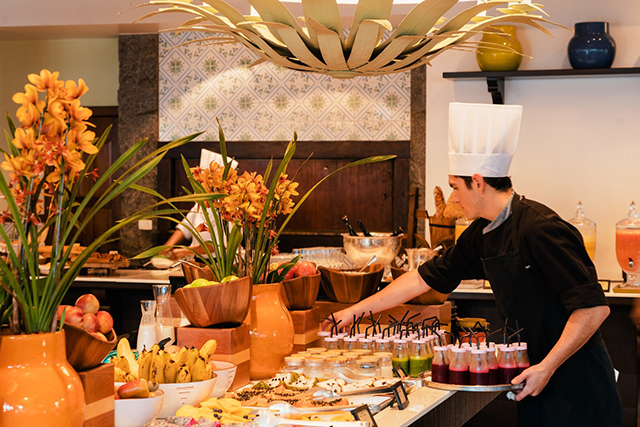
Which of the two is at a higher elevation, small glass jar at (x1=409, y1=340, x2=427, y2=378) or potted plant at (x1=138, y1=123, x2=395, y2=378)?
potted plant at (x1=138, y1=123, x2=395, y2=378)

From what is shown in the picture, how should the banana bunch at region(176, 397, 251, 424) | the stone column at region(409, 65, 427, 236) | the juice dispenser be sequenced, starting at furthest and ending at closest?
the stone column at region(409, 65, 427, 236), the juice dispenser, the banana bunch at region(176, 397, 251, 424)

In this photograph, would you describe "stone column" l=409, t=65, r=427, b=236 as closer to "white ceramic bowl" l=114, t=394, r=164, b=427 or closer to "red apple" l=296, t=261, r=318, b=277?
"red apple" l=296, t=261, r=318, b=277

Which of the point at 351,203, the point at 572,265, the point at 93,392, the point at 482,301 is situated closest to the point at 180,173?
the point at 351,203

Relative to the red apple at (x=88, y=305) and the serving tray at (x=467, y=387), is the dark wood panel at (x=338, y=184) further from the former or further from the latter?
the red apple at (x=88, y=305)

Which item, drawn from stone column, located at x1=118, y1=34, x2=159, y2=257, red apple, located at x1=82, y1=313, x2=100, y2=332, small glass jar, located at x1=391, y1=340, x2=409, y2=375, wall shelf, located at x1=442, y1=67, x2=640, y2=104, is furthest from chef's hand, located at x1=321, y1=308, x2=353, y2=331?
stone column, located at x1=118, y1=34, x2=159, y2=257

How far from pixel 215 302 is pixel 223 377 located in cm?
20

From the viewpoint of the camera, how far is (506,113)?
101 inches

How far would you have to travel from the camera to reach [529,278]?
245cm

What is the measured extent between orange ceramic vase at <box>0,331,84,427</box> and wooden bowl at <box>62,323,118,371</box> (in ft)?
0.25

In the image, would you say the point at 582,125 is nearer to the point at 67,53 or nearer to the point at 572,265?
the point at 572,265

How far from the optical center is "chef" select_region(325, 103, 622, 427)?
2.28 m

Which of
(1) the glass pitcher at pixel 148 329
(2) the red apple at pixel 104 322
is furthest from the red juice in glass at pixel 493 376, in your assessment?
(2) the red apple at pixel 104 322

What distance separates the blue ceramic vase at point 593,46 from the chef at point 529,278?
2.40 metres

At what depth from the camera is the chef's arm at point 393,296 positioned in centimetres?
265
